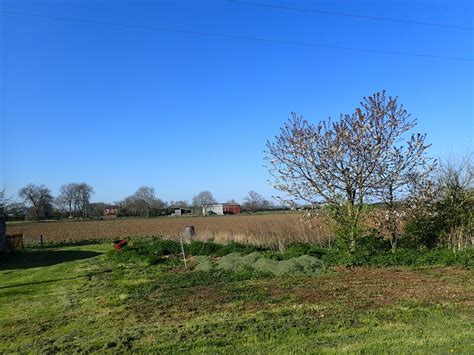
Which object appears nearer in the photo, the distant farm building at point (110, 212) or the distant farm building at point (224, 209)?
the distant farm building at point (110, 212)

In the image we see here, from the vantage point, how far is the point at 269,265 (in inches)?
564

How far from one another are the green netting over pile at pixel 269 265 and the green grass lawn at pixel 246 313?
67 centimetres

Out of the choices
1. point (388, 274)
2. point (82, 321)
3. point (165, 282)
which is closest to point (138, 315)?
point (82, 321)

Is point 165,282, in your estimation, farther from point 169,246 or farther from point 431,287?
point 169,246

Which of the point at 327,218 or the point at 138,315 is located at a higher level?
the point at 327,218

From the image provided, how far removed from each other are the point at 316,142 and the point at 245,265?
18.8 feet

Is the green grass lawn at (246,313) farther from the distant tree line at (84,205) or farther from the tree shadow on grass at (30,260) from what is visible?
the distant tree line at (84,205)

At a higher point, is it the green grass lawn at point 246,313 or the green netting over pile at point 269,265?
the green netting over pile at point 269,265

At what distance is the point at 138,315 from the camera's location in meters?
9.08

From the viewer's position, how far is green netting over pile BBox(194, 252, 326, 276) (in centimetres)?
1378

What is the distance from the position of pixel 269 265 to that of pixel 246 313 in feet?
18.7

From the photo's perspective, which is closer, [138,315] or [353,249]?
[138,315]

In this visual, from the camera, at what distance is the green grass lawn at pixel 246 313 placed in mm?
6586

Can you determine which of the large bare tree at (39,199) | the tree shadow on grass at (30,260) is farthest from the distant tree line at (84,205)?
the tree shadow on grass at (30,260)
